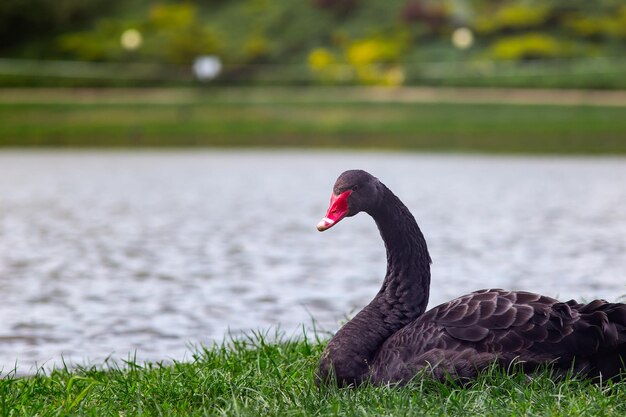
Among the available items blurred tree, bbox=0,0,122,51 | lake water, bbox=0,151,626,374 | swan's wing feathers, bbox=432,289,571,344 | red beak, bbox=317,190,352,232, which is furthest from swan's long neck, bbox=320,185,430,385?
blurred tree, bbox=0,0,122,51

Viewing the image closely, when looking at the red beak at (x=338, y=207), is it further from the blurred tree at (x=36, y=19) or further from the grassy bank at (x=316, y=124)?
the blurred tree at (x=36, y=19)

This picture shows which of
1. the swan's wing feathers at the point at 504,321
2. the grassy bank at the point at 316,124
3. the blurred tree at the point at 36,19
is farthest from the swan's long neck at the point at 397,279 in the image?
the blurred tree at the point at 36,19

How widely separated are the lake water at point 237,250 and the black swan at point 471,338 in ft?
4.59

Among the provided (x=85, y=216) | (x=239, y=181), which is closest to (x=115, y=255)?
(x=85, y=216)

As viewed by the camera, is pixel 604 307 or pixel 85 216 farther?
A: pixel 85 216

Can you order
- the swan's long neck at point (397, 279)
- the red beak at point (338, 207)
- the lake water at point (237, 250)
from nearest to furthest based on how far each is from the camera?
1. the red beak at point (338, 207)
2. the swan's long neck at point (397, 279)
3. the lake water at point (237, 250)

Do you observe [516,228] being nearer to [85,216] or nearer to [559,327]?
[85,216]

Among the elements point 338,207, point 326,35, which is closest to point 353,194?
point 338,207

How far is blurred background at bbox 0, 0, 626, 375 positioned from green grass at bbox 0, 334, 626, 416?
3.11 ft

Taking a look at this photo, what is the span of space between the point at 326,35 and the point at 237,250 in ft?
151

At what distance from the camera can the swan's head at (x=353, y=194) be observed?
4.51 metres

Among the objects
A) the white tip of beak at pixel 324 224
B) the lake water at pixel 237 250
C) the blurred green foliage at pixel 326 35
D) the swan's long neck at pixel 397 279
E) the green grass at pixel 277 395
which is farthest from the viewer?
the blurred green foliage at pixel 326 35

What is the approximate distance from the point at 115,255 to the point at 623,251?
5203 millimetres

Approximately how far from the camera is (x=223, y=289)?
8.30m
